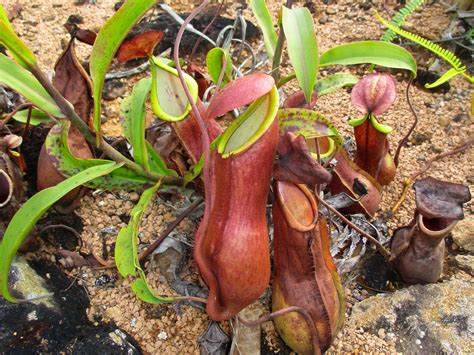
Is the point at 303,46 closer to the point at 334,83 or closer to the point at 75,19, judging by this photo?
the point at 334,83

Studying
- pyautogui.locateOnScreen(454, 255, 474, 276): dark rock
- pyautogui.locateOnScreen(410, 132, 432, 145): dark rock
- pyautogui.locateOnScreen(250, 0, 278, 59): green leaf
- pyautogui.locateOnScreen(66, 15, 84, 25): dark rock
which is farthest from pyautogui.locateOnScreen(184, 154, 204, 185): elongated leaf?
pyautogui.locateOnScreen(66, 15, 84, 25): dark rock

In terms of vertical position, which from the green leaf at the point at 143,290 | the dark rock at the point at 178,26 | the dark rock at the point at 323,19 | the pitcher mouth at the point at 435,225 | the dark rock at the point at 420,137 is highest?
the dark rock at the point at 178,26

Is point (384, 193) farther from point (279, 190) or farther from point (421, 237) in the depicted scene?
point (279, 190)

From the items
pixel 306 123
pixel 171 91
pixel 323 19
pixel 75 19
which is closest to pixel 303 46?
pixel 306 123

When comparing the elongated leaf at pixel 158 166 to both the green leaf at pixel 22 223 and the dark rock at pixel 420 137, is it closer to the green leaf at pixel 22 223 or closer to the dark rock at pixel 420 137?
the green leaf at pixel 22 223

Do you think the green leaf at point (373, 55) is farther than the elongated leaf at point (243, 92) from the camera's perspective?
Yes

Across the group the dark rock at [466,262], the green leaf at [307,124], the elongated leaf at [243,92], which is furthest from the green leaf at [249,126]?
the dark rock at [466,262]
